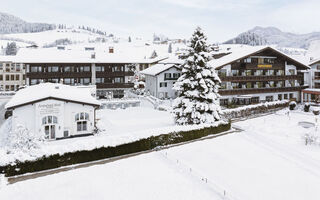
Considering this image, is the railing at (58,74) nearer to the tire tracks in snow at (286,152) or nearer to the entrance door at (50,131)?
the entrance door at (50,131)

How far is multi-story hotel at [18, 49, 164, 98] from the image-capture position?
4738 centimetres

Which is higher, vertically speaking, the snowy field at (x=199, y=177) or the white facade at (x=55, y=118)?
the white facade at (x=55, y=118)

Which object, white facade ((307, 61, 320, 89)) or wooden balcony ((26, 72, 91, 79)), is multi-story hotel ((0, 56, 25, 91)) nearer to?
wooden balcony ((26, 72, 91, 79))

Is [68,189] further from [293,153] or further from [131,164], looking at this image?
[293,153]

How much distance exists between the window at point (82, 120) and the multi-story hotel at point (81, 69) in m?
20.1

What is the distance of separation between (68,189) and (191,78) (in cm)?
1935

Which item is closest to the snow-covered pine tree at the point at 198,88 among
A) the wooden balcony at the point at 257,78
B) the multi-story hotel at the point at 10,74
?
the wooden balcony at the point at 257,78

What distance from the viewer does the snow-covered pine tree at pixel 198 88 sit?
96.2ft

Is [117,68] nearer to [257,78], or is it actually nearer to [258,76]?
[257,78]

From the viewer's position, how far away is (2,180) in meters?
15.7

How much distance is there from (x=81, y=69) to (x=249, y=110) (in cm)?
3377

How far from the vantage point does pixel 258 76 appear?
165ft

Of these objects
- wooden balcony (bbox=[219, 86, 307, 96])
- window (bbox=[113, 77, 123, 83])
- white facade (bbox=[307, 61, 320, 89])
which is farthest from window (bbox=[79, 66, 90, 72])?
white facade (bbox=[307, 61, 320, 89])

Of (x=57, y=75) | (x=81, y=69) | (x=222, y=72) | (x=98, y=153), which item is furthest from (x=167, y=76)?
(x=98, y=153)
